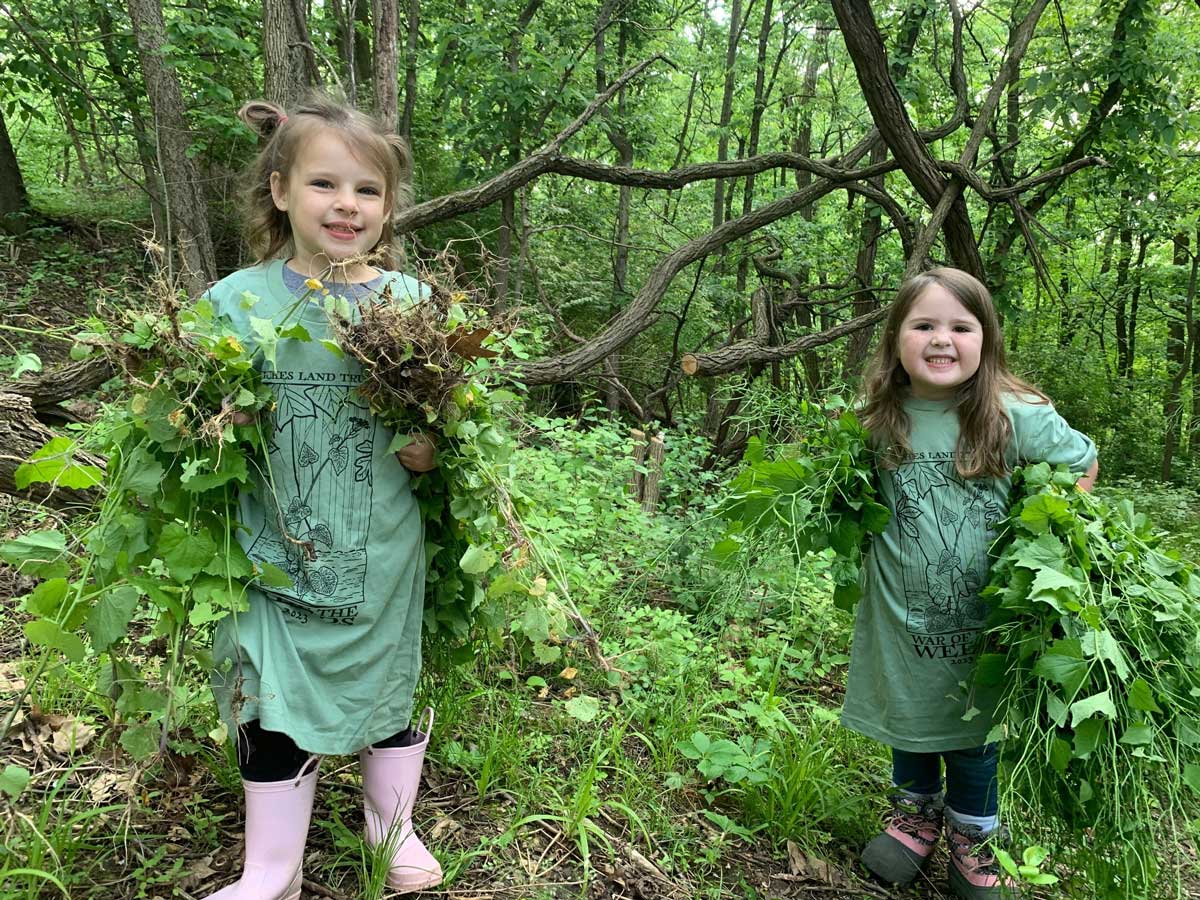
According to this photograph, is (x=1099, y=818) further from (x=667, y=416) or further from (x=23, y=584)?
(x=667, y=416)

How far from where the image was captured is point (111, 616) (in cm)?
136

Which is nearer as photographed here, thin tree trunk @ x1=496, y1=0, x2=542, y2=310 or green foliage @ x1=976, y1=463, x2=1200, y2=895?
green foliage @ x1=976, y1=463, x2=1200, y2=895

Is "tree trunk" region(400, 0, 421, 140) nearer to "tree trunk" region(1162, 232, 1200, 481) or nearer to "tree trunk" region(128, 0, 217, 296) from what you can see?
"tree trunk" region(128, 0, 217, 296)

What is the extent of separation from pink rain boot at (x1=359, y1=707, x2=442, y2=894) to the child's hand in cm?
66

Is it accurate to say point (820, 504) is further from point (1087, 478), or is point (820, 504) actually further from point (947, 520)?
point (1087, 478)

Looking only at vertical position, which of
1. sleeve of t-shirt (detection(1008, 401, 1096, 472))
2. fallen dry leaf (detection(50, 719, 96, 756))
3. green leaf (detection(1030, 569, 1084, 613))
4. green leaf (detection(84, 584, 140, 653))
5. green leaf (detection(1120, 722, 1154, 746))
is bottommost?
fallen dry leaf (detection(50, 719, 96, 756))

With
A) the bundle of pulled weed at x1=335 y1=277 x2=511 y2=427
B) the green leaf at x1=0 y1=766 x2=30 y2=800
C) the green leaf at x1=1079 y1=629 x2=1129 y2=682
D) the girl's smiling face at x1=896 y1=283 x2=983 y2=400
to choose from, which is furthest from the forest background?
the green leaf at x1=1079 y1=629 x2=1129 y2=682

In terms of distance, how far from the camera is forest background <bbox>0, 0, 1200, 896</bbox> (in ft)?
6.44

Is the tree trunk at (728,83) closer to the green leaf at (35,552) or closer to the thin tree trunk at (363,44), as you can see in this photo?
the thin tree trunk at (363,44)

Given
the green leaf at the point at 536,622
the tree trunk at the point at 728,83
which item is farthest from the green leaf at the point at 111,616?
the tree trunk at the point at 728,83

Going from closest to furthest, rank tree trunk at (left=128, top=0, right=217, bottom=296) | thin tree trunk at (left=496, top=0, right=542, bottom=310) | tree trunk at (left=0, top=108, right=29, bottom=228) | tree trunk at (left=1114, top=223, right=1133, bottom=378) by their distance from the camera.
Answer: tree trunk at (left=128, top=0, right=217, bottom=296)
thin tree trunk at (left=496, top=0, right=542, bottom=310)
tree trunk at (left=0, top=108, right=29, bottom=228)
tree trunk at (left=1114, top=223, right=1133, bottom=378)

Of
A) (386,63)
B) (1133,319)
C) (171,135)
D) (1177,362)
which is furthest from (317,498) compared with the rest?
(1177,362)

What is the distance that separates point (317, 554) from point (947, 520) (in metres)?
1.48

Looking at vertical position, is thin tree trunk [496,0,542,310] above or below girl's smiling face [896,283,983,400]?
above
